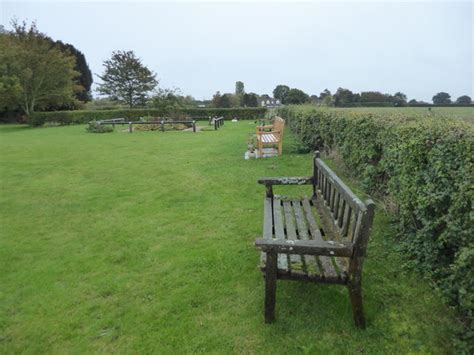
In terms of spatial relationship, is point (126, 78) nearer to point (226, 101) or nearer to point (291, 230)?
point (226, 101)

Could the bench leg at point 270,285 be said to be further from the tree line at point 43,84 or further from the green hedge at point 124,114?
the green hedge at point 124,114

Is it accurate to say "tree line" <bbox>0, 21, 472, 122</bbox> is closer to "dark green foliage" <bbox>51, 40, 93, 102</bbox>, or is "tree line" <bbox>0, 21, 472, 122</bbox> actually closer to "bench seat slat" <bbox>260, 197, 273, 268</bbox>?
"dark green foliage" <bbox>51, 40, 93, 102</bbox>

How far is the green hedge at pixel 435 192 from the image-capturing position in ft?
6.64

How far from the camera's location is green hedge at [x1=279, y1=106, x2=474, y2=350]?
2023 millimetres

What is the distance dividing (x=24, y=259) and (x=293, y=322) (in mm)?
3147

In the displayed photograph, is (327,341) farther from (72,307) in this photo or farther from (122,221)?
(122,221)

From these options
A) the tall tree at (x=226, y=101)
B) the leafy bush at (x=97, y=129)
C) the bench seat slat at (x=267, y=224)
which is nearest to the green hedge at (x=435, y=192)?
the bench seat slat at (x=267, y=224)

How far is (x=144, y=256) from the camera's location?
3422mm

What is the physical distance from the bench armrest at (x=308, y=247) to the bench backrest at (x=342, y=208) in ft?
0.26

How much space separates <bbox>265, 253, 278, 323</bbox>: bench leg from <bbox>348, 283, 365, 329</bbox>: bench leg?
0.55m

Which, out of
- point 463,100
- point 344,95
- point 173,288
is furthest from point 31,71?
point 463,100

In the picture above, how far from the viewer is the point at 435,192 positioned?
2.44 metres

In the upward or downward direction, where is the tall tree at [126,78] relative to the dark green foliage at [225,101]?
upward

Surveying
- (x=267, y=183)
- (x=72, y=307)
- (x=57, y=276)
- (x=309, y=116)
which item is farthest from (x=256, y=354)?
(x=309, y=116)
